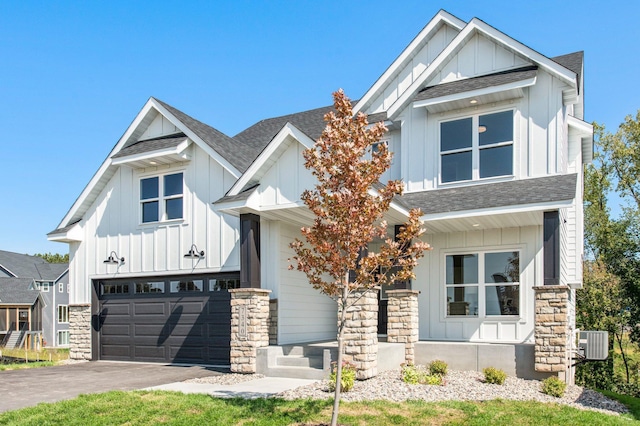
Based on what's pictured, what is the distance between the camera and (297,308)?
1434 centimetres

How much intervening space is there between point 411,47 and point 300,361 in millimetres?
8656

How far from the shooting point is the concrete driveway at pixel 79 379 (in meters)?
9.81

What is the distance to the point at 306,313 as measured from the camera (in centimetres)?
1480

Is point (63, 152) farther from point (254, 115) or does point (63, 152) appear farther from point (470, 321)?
point (470, 321)

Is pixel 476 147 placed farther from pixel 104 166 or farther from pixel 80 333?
pixel 80 333

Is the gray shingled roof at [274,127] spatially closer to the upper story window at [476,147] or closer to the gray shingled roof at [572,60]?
the upper story window at [476,147]

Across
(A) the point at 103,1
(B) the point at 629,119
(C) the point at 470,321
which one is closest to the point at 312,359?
(C) the point at 470,321

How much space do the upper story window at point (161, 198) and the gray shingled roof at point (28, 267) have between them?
3172 cm

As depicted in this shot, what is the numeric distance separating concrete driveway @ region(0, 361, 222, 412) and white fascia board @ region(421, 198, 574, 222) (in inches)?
234

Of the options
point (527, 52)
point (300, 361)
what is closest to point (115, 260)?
point (300, 361)

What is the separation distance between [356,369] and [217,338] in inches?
199

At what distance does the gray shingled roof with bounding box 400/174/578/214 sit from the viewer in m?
11.4

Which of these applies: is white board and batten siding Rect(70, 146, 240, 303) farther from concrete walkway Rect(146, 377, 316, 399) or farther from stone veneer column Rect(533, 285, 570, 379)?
stone veneer column Rect(533, 285, 570, 379)

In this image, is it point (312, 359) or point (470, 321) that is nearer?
point (312, 359)
